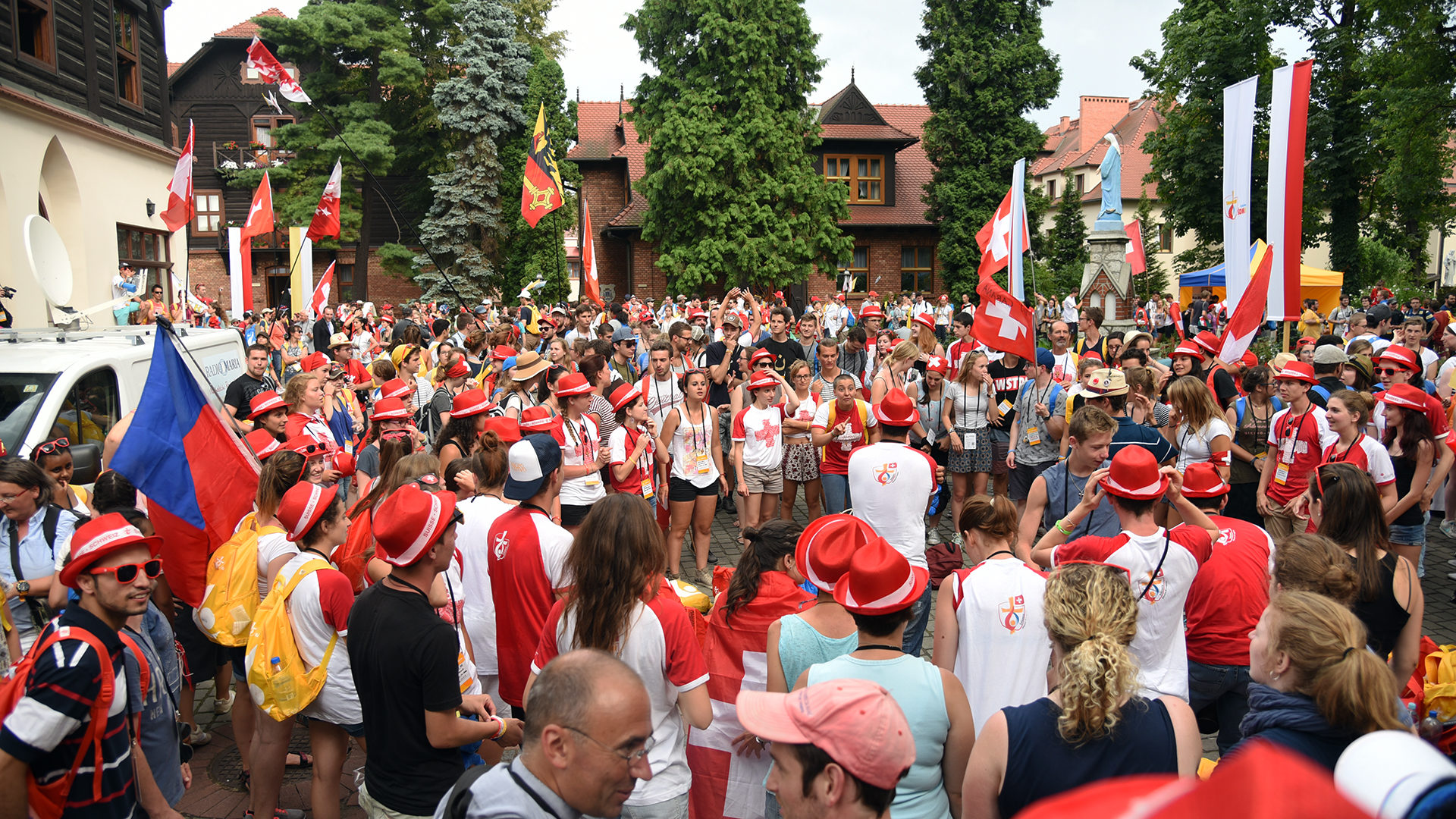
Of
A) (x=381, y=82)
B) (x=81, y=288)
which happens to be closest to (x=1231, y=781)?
(x=81, y=288)

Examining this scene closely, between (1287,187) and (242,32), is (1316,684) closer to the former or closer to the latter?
(1287,187)

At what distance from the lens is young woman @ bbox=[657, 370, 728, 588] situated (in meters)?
8.05

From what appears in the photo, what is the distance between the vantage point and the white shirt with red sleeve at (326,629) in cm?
A: 396

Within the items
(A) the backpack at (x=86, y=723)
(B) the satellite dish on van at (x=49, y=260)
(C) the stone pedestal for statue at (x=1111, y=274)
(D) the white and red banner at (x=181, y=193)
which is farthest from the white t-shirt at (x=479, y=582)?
(C) the stone pedestal for statue at (x=1111, y=274)

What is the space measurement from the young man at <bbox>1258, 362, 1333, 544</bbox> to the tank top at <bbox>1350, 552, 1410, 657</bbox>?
2.77 meters

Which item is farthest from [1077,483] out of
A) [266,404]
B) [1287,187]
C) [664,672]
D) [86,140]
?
[86,140]

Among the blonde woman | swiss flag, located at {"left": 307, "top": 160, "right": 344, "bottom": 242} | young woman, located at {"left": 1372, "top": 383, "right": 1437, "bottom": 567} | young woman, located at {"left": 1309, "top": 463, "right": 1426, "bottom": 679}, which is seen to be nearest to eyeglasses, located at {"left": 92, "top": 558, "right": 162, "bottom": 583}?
the blonde woman

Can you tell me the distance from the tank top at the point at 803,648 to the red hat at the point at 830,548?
0.18 meters

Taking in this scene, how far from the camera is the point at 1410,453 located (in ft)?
22.8

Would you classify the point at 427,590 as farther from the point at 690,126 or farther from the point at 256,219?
the point at 690,126

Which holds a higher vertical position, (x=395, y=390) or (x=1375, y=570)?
(x=395, y=390)

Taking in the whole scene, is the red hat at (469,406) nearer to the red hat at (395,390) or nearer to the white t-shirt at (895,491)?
the red hat at (395,390)

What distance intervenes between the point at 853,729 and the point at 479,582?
3.02 m

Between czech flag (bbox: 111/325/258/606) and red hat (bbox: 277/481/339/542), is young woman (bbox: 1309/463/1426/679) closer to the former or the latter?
red hat (bbox: 277/481/339/542)
